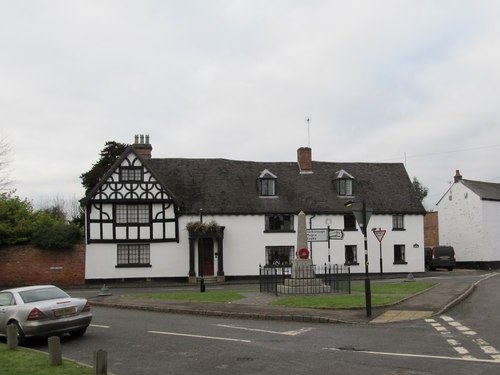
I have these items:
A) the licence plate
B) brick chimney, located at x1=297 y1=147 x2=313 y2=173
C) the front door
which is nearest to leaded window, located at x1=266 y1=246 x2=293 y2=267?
the front door

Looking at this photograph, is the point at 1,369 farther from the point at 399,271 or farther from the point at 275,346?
the point at 399,271

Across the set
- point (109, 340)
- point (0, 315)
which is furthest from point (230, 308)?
point (0, 315)

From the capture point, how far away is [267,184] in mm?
40875

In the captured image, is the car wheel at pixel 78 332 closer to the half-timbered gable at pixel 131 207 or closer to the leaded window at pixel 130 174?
the half-timbered gable at pixel 131 207

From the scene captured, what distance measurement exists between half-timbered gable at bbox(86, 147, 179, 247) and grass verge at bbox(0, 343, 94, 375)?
26.2 metres

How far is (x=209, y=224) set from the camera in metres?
37.2

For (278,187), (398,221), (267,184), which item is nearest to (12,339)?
(267,184)

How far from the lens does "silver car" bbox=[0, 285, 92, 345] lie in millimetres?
13047

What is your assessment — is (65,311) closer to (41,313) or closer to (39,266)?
(41,313)

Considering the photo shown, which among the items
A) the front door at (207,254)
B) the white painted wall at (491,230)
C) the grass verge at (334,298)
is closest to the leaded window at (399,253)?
the white painted wall at (491,230)

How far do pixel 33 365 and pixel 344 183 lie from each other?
34.5 m

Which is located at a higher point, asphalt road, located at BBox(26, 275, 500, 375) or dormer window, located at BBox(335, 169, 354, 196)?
dormer window, located at BBox(335, 169, 354, 196)

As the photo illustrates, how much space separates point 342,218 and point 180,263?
39.7 feet

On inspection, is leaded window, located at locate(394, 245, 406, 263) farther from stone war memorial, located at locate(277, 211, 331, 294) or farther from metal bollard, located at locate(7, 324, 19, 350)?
metal bollard, located at locate(7, 324, 19, 350)
